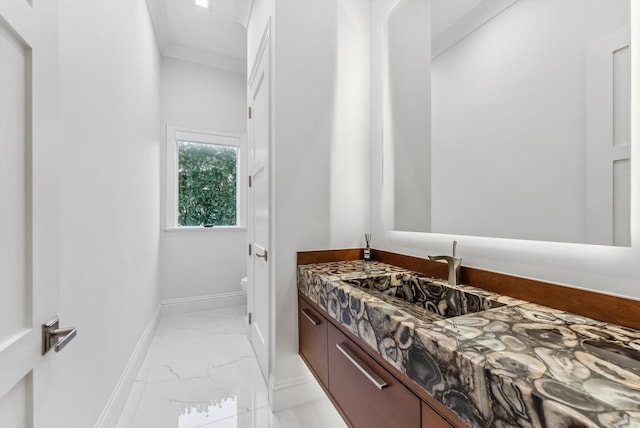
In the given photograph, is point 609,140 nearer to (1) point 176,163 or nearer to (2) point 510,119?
(2) point 510,119

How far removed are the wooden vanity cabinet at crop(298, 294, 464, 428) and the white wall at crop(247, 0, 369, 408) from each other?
10.9 inches

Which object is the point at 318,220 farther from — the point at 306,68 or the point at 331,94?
the point at 306,68

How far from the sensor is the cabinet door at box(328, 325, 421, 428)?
28.2 inches

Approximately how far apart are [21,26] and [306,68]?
4.04 ft

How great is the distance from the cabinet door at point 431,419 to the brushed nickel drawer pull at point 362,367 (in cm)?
14

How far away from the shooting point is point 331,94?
1640mm

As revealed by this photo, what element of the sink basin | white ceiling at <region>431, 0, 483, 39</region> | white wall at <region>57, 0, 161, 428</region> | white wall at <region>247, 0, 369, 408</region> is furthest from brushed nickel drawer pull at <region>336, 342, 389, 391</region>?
white ceiling at <region>431, 0, 483, 39</region>

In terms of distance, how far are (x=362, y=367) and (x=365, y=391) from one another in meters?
0.08

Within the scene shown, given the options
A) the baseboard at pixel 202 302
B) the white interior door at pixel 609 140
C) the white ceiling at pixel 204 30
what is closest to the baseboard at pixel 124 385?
the baseboard at pixel 202 302

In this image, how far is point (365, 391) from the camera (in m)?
0.87

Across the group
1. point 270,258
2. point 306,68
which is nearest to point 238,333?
point 270,258

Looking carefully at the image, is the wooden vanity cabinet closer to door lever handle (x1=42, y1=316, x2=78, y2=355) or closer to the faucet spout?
the faucet spout

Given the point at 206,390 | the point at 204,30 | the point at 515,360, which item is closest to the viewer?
the point at 515,360

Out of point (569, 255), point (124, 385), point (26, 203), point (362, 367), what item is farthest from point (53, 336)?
point (569, 255)
